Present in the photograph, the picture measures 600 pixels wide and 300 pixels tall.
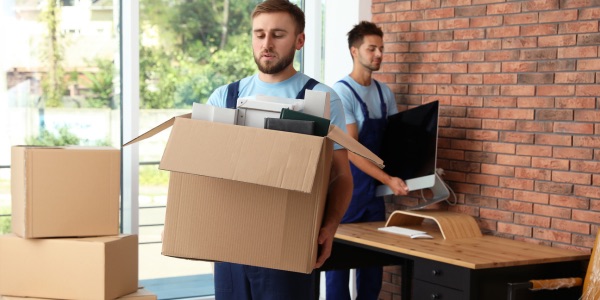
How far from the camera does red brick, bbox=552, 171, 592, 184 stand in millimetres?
4047

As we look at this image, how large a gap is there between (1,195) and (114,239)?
159 cm

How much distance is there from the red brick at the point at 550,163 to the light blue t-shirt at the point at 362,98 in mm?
959

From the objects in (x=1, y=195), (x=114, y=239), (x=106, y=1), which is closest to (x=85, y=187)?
(x=114, y=239)

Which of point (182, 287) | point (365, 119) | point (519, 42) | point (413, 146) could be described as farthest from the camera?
point (182, 287)

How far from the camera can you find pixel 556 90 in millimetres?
4191

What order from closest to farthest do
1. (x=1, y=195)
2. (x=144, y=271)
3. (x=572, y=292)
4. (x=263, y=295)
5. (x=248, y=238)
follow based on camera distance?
1. (x=248, y=238)
2. (x=263, y=295)
3. (x=572, y=292)
4. (x=1, y=195)
5. (x=144, y=271)

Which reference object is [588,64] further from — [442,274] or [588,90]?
[442,274]

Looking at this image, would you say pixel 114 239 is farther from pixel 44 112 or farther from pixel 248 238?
pixel 44 112

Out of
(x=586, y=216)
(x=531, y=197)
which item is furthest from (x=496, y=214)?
(x=586, y=216)

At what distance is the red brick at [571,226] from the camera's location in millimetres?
4051

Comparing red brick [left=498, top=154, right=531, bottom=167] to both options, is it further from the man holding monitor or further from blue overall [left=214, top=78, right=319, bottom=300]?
blue overall [left=214, top=78, right=319, bottom=300]

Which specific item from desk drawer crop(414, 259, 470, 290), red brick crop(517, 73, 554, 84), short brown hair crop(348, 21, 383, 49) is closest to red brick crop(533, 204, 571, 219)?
red brick crop(517, 73, 554, 84)

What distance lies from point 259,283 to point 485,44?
2330 millimetres

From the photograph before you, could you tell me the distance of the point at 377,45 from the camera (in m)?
4.89
